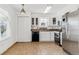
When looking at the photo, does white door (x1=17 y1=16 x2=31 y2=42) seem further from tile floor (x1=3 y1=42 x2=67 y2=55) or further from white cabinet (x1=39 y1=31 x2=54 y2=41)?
tile floor (x1=3 y1=42 x2=67 y2=55)

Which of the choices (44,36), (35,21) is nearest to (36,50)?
(44,36)

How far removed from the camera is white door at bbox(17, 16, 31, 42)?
786cm

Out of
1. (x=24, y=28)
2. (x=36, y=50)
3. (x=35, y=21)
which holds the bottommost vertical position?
(x=36, y=50)

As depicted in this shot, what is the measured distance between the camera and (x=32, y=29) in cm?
811

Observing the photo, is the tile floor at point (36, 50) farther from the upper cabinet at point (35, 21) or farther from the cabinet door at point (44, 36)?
the upper cabinet at point (35, 21)

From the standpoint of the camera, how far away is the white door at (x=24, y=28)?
25.8ft

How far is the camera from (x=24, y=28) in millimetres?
7902

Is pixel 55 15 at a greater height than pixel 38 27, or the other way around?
pixel 55 15

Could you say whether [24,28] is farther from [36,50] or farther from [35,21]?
[36,50]

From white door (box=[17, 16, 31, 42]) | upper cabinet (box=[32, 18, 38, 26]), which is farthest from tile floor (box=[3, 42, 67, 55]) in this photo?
upper cabinet (box=[32, 18, 38, 26])
